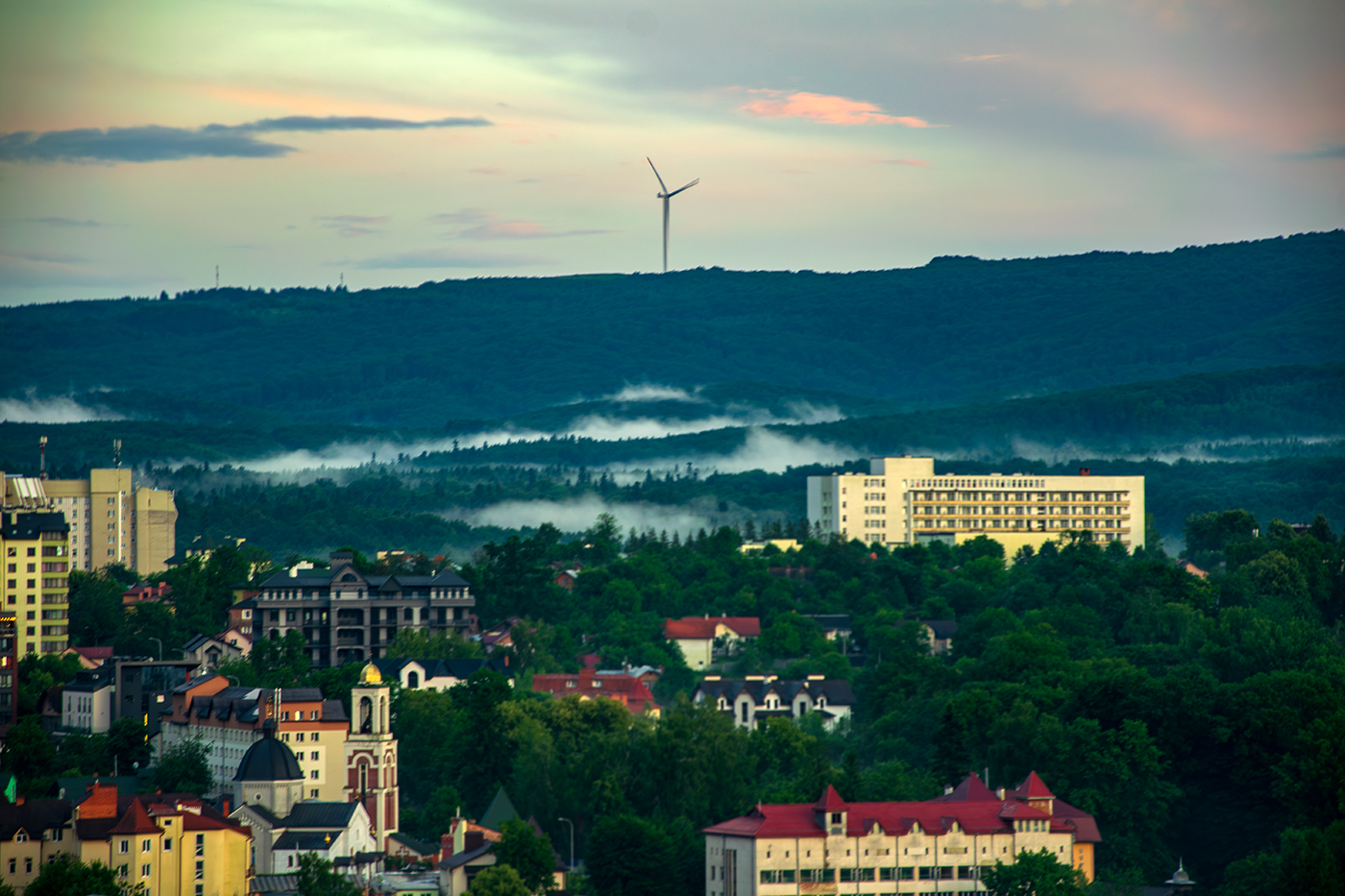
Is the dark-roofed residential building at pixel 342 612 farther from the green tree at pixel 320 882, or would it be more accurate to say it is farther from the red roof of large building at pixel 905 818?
the red roof of large building at pixel 905 818

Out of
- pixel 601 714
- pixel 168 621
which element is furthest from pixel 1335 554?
pixel 168 621

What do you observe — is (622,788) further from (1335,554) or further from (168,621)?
(1335,554)

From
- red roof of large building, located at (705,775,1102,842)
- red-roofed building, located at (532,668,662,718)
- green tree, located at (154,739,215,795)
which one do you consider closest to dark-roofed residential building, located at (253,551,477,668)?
red-roofed building, located at (532,668,662,718)

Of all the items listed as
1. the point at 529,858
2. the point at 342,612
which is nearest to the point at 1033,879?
the point at 529,858

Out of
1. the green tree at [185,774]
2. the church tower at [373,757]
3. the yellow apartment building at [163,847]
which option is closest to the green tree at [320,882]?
the yellow apartment building at [163,847]

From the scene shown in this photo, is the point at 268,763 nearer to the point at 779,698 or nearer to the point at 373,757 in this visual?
the point at 373,757
